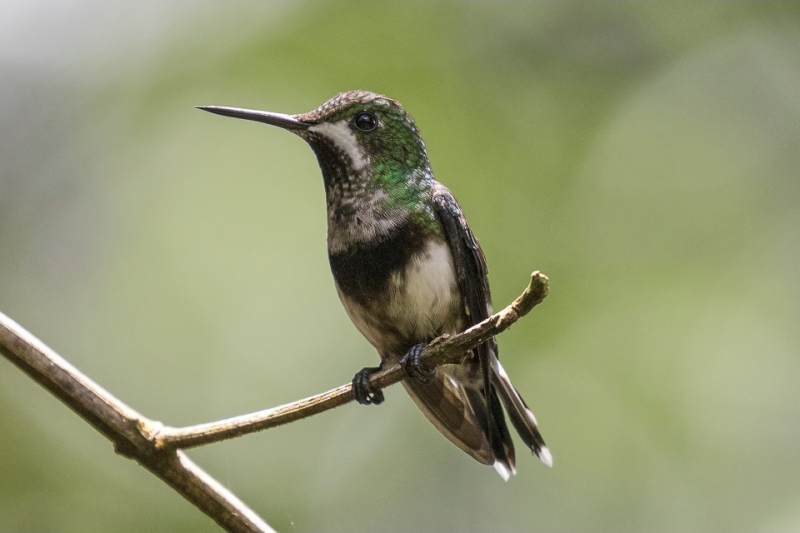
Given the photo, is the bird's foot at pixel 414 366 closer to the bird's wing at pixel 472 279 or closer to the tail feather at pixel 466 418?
the bird's wing at pixel 472 279

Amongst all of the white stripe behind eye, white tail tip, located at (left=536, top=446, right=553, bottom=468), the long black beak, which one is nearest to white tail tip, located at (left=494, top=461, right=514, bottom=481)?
white tail tip, located at (left=536, top=446, right=553, bottom=468)

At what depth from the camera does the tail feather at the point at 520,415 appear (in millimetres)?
4059

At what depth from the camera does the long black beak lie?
11.1 ft

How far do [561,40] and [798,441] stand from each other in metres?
4.31

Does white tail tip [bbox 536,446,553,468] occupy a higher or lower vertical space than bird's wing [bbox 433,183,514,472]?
lower

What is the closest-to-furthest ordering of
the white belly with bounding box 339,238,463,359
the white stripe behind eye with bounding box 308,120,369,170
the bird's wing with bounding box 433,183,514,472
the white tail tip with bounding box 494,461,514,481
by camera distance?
the white belly with bounding box 339,238,463,359
the bird's wing with bounding box 433,183,514,472
the white stripe behind eye with bounding box 308,120,369,170
the white tail tip with bounding box 494,461,514,481

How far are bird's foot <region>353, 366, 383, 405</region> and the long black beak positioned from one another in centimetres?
116

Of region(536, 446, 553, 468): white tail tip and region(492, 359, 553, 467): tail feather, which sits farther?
region(492, 359, 553, 467): tail feather

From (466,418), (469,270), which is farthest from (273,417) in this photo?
(466,418)

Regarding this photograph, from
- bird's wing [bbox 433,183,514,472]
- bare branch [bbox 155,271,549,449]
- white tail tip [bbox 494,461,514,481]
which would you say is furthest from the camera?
white tail tip [bbox 494,461,514,481]

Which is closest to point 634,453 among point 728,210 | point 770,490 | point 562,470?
point 562,470

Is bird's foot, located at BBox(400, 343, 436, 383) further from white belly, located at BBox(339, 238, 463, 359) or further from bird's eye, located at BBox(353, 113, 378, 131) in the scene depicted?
bird's eye, located at BBox(353, 113, 378, 131)

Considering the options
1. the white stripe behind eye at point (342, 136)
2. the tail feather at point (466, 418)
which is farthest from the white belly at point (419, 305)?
the white stripe behind eye at point (342, 136)

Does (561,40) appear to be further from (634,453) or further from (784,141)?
(634,453)
